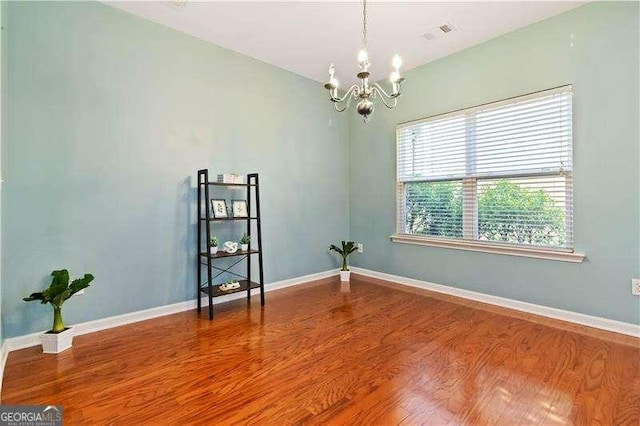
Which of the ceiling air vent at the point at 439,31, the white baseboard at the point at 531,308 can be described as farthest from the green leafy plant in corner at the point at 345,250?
the ceiling air vent at the point at 439,31

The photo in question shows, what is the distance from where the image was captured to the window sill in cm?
280

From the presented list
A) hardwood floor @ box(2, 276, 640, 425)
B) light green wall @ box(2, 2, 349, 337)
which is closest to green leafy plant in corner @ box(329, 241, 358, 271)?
light green wall @ box(2, 2, 349, 337)

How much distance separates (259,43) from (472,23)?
2.17 m

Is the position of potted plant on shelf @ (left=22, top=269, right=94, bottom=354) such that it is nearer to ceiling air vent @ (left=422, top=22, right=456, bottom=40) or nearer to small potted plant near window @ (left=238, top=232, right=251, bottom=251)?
small potted plant near window @ (left=238, top=232, right=251, bottom=251)

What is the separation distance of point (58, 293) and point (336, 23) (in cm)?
328

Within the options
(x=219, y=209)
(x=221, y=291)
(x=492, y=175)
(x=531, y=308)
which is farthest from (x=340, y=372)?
(x=492, y=175)

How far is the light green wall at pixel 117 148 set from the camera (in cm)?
235

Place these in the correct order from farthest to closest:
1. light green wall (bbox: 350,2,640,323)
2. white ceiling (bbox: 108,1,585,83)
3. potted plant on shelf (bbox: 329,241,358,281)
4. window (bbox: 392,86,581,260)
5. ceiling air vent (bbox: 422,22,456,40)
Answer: potted plant on shelf (bbox: 329,241,358,281) < ceiling air vent (bbox: 422,22,456,40) < window (bbox: 392,86,581,260) < white ceiling (bbox: 108,1,585,83) < light green wall (bbox: 350,2,640,323)

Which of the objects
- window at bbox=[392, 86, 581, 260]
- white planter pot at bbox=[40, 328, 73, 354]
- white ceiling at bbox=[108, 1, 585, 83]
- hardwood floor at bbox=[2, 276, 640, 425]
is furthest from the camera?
window at bbox=[392, 86, 581, 260]

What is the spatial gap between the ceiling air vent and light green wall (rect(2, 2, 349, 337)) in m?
1.80

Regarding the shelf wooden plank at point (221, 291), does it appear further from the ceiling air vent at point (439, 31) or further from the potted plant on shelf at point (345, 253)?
the ceiling air vent at point (439, 31)

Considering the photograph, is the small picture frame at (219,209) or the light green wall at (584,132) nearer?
the light green wall at (584,132)

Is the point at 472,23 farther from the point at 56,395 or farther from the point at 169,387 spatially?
the point at 56,395

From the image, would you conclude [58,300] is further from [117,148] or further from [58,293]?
[117,148]
